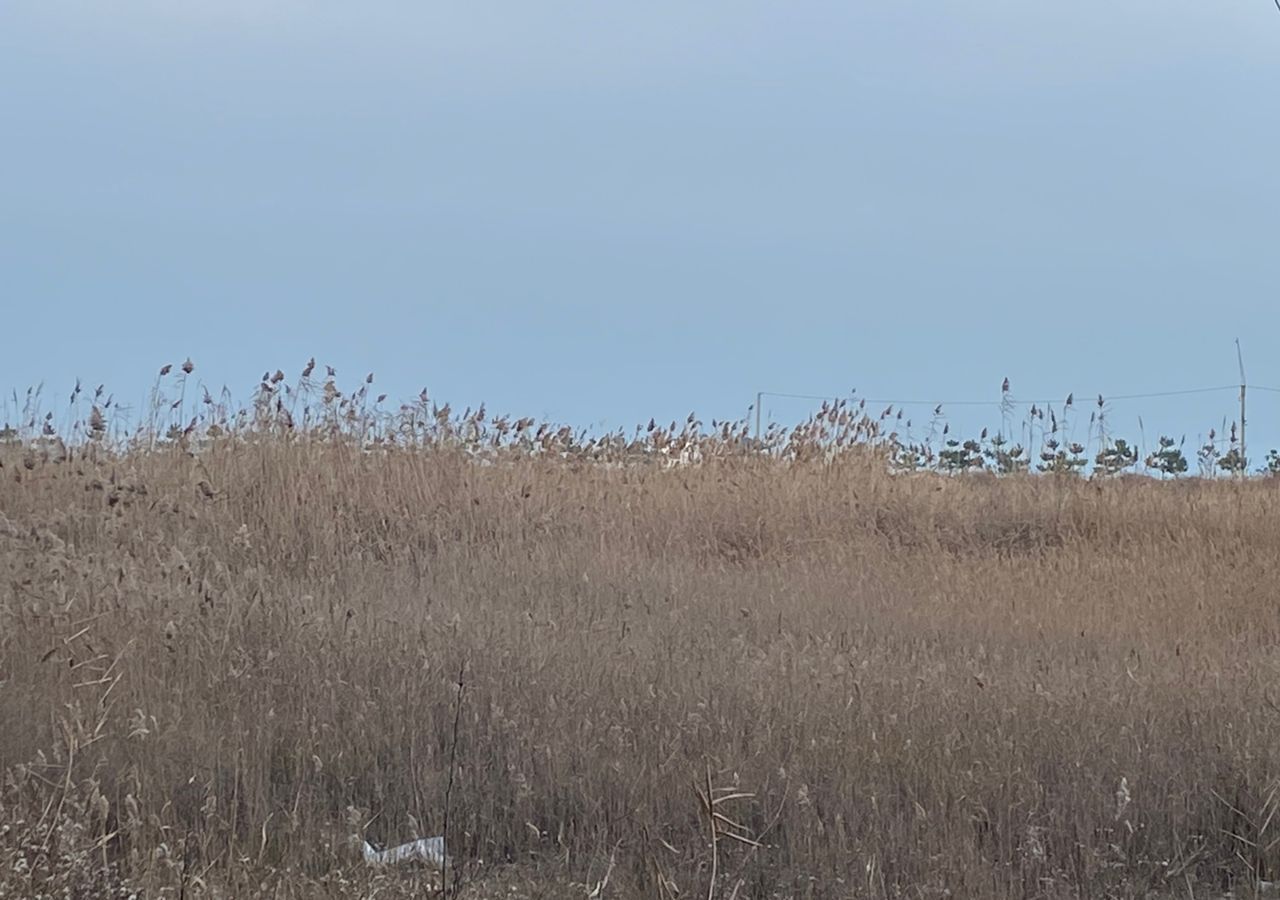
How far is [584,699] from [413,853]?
1248 millimetres

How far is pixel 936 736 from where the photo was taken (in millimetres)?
4160

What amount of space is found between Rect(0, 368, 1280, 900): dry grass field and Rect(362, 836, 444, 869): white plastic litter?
0.05 m

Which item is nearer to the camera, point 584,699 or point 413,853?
point 413,853

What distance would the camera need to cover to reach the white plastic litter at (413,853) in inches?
127

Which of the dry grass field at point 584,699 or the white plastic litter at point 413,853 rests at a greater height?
the dry grass field at point 584,699

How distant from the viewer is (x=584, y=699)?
4.53 m

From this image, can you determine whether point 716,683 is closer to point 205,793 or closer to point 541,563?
point 205,793

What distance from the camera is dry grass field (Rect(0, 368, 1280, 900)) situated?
330cm

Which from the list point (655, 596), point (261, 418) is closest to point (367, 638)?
point (655, 596)

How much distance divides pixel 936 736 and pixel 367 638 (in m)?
2.45

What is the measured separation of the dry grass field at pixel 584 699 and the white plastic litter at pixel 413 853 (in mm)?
53

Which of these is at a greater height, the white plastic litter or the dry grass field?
the dry grass field

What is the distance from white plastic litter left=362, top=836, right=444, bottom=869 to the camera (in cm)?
324

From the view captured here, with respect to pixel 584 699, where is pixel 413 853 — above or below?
below
